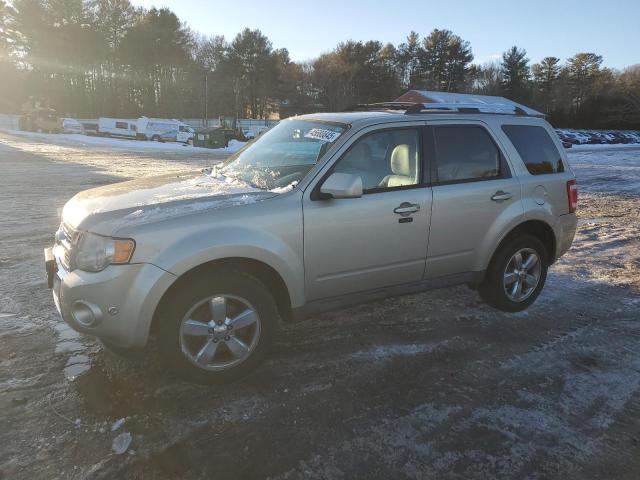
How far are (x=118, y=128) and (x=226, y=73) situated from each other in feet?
113

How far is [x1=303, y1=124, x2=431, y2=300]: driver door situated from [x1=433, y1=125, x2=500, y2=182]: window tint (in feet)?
0.74

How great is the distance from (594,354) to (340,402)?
87.9 inches

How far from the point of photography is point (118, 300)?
2.95 metres

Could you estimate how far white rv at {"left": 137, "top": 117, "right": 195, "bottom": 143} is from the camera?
1855 inches

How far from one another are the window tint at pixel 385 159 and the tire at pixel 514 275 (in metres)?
1.26

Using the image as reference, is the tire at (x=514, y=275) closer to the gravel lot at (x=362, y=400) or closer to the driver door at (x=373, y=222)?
the gravel lot at (x=362, y=400)

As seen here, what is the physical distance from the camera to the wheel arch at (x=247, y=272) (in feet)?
10.2

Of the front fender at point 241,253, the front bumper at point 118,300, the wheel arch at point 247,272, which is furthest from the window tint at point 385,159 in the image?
the front bumper at point 118,300

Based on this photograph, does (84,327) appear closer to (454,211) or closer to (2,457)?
(2,457)

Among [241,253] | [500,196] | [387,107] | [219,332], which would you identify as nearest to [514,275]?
[500,196]

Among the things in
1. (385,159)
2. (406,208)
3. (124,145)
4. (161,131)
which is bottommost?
(406,208)

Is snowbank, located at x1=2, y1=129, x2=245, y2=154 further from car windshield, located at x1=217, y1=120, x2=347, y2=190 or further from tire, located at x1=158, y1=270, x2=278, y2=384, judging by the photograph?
tire, located at x1=158, y1=270, x2=278, y2=384

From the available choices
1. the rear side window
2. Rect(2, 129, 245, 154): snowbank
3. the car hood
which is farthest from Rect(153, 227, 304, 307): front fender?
Rect(2, 129, 245, 154): snowbank

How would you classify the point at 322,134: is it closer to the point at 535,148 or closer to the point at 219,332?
the point at 219,332
